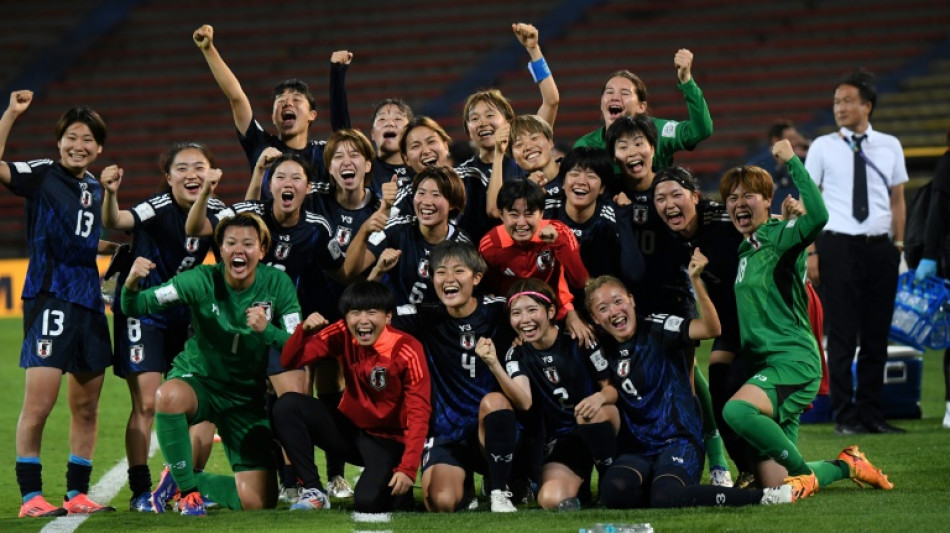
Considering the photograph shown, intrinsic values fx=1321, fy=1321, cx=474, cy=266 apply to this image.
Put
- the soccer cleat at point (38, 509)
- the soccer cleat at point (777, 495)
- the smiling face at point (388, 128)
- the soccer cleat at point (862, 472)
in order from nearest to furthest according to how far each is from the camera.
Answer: the soccer cleat at point (777, 495) → the soccer cleat at point (38, 509) → the soccer cleat at point (862, 472) → the smiling face at point (388, 128)

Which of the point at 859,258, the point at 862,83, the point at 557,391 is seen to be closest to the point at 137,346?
the point at 557,391

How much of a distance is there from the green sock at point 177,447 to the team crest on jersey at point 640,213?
2.19 m

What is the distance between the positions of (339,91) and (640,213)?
6.77ft

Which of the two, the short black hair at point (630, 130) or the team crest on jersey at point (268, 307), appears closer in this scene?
the team crest on jersey at point (268, 307)

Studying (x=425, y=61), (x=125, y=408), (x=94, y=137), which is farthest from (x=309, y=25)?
(x=94, y=137)

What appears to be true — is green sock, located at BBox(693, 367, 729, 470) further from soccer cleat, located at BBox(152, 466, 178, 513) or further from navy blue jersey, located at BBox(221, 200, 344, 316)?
soccer cleat, located at BBox(152, 466, 178, 513)

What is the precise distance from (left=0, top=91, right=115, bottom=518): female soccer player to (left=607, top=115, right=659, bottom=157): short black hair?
236 centimetres

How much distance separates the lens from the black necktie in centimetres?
787

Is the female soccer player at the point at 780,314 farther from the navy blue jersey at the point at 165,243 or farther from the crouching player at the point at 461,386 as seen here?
the navy blue jersey at the point at 165,243

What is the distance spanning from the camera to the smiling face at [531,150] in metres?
6.22

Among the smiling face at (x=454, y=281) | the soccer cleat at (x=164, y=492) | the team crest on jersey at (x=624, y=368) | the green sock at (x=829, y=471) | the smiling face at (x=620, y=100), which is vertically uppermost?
the smiling face at (x=620, y=100)

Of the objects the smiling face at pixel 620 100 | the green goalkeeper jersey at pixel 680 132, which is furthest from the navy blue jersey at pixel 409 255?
the smiling face at pixel 620 100

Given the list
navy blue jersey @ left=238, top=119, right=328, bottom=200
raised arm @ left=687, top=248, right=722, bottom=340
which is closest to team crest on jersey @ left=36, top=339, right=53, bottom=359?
navy blue jersey @ left=238, top=119, right=328, bottom=200

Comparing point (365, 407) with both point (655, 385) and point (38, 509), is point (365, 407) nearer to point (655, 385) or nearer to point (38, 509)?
point (655, 385)
